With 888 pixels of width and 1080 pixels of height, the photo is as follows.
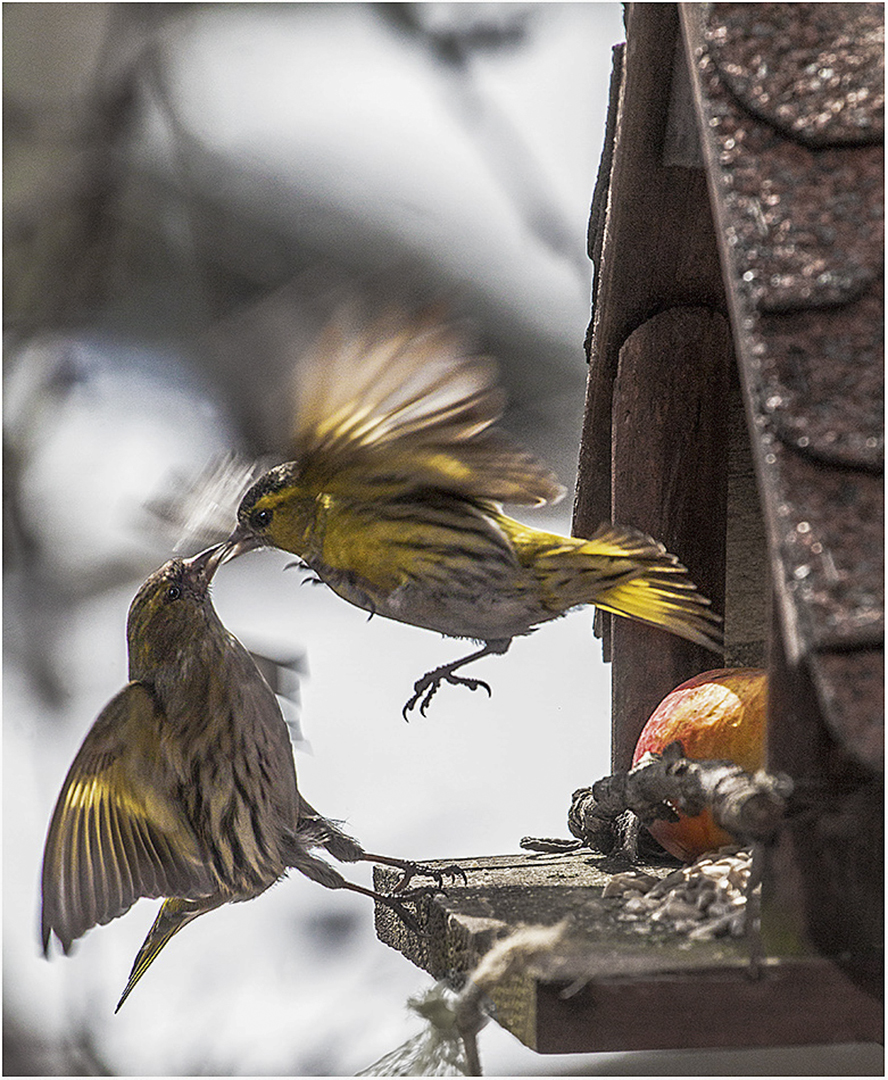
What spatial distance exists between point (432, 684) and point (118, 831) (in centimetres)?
44

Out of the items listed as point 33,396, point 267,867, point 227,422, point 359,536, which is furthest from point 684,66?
point 33,396

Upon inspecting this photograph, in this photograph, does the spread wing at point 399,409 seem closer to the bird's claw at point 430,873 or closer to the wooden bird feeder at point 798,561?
the wooden bird feeder at point 798,561

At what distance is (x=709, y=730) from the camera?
1583 millimetres

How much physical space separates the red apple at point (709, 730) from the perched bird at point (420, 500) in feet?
0.61

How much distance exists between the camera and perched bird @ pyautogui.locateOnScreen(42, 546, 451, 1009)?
1616 mm

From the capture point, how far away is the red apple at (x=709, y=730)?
1.55 metres

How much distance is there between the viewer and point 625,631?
194 centimetres

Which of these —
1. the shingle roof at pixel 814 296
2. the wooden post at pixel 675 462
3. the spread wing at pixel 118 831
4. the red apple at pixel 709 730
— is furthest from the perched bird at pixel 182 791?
the shingle roof at pixel 814 296

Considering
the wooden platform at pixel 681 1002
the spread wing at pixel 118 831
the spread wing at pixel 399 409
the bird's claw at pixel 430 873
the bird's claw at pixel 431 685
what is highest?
the spread wing at pixel 399 409

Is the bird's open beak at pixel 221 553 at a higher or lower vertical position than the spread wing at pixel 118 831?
higher

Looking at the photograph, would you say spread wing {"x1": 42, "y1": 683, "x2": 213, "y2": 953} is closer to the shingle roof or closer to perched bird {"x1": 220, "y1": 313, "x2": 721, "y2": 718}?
perched bird {"x1": 220, "y1": 313, "x2": 721, "y2": 718}

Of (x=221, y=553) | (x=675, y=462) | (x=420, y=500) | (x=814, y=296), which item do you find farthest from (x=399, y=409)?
(x=675, y=462)

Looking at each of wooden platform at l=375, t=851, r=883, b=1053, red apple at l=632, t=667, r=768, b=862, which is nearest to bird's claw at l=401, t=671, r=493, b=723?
red apple at l=632, t=667, r=768, b=862

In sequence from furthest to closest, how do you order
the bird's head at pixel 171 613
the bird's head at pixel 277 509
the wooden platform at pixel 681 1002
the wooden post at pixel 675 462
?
the wooden post at pixel 675 462 < the bird's head at pixel 171 613 < the bird's head at pixel 277 509 < the wooden platform at pixel 681 1002
